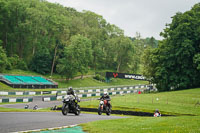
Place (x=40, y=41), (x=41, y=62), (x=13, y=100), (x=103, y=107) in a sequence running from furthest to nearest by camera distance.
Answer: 1. (x=40, y=41)
2. (x=41, y=62)
3. (x=13, y=100)
4. (x=103, y=107)

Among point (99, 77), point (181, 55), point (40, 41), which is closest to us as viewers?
point (181, 55)

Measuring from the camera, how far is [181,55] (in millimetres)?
58906

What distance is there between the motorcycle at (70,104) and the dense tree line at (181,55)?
42.8 meters

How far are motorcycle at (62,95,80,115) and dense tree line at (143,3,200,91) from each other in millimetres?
42816

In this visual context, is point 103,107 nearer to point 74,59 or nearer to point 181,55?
point 181,55

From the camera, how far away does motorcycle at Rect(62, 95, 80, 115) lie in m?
18.3

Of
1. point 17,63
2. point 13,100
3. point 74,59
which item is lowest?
point 13,100

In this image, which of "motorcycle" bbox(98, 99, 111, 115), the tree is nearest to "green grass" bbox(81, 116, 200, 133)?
"motorcycle" bbox(98, 99, 111, 115)

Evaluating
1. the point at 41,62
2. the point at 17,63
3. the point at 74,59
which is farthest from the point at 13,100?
the point at 74,59

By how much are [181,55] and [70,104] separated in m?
Answer: 44.7

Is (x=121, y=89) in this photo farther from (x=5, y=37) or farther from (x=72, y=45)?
(x=5, y=37)

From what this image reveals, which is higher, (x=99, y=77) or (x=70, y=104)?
(x=99, y=77)

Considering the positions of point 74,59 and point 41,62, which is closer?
point 41,62

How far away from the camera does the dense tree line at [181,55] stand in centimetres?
5891
